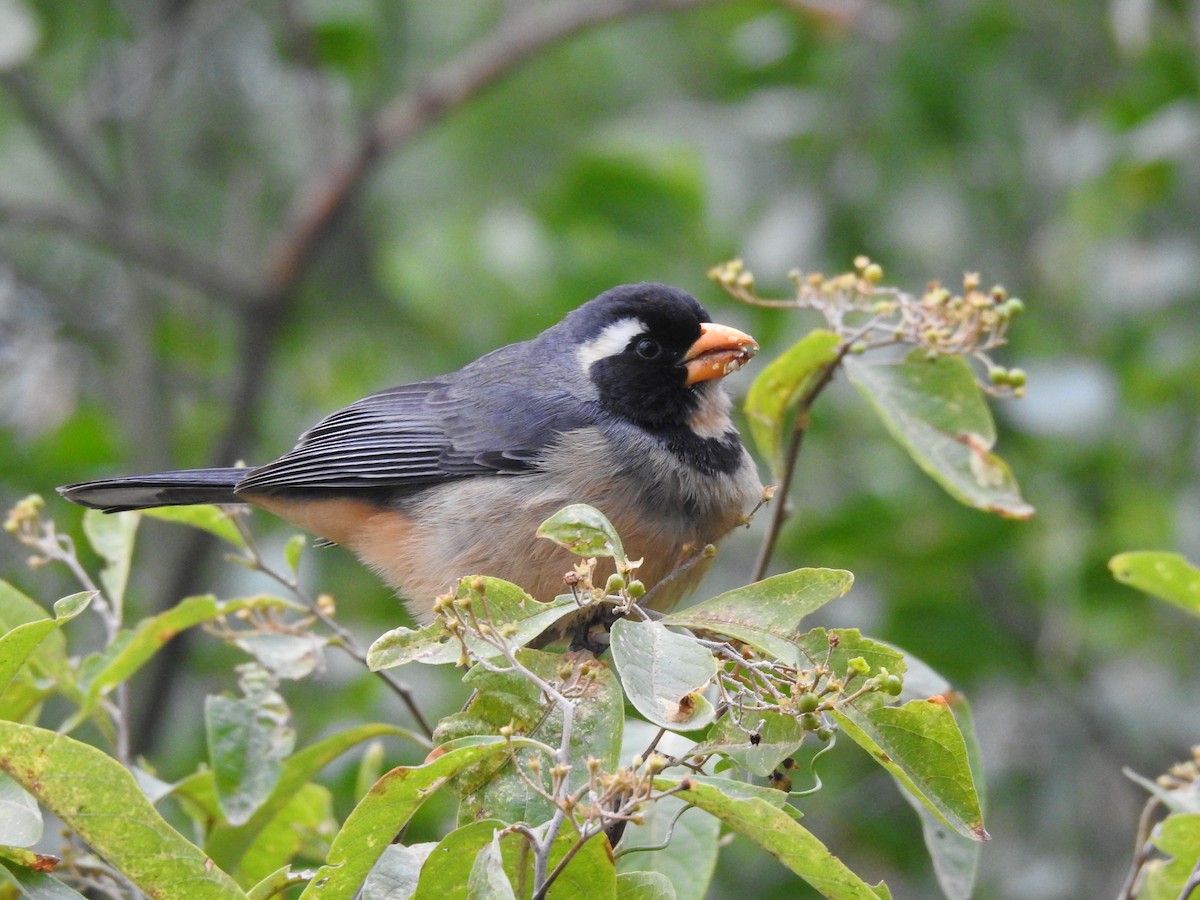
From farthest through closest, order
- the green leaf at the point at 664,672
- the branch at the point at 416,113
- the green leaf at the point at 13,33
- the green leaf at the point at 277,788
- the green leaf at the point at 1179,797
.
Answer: the branch at the point at 416,113 < the green leaf at the point at 13,33 < the green leaf at the point at 277,788 < the green leaf at the point at 1179,797 < the green leaf at the point at 664,672

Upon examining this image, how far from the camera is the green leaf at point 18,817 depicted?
6.48 feet

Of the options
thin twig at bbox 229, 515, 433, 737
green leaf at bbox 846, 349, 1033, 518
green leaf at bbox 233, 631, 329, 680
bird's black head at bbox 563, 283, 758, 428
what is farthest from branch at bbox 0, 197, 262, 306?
green leaf at bbox 846, 349, 1033, 518

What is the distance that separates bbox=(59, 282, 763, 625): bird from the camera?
147 inches

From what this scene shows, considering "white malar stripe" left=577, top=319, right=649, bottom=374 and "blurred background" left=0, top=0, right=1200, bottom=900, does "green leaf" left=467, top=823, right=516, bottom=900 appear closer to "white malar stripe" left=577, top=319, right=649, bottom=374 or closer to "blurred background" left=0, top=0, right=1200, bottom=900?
"white malar stripe" left=577, top=319, right=649, bottom=374

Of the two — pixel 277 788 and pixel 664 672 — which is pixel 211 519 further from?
pixel 664 672

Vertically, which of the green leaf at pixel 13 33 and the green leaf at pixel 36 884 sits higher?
the green leaf at pixel 13 33

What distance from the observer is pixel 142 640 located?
113 inches

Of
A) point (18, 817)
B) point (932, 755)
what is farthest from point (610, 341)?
point (18, 817)

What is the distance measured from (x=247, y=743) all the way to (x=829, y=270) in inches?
150

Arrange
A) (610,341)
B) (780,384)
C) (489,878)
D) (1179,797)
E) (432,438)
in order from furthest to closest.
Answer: (432,438)
(610,341)
(780,384)
(1179,797)
(489,878)

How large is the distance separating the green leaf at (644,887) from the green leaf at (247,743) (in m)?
0.95

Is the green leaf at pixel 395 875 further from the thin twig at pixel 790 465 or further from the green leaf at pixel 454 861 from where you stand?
the thin twig at pixel 790 465

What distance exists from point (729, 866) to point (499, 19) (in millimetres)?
5546

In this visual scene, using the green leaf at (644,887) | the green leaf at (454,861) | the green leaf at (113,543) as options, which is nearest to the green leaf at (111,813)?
the green leaf at (454,861)
